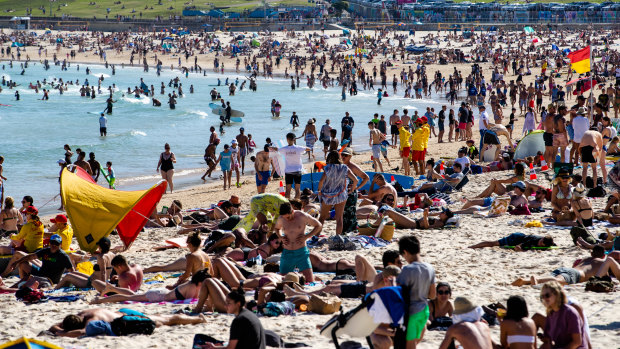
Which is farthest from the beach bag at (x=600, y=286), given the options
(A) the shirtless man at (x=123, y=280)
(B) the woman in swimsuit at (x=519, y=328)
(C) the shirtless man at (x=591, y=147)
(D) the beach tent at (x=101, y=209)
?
(D) the beach tent at (x=101, y=209)

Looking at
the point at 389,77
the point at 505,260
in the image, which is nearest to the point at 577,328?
the point at 505,260

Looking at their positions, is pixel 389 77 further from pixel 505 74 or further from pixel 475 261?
pixel 475 261

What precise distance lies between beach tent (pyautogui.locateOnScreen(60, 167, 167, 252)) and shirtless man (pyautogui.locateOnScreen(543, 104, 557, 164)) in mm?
7339

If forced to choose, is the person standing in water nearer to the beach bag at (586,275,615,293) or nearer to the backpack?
the backpack

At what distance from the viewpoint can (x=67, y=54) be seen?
71.6 m

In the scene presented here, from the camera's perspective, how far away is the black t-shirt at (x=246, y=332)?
4.95 m

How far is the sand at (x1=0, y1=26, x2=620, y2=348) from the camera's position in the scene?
6.00m

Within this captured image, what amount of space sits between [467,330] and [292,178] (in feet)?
26.4

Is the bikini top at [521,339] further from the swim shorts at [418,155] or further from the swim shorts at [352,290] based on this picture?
the swim shorts at [418,155]

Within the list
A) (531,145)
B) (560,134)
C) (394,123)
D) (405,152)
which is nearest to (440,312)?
(560,134)

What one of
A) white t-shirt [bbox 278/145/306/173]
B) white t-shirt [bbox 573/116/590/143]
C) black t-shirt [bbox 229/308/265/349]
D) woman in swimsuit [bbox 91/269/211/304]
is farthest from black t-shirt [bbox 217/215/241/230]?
white t-shirt [bbox 573/116/590/143]

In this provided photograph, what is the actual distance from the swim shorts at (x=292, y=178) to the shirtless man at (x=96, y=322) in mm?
6294

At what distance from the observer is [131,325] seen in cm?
617

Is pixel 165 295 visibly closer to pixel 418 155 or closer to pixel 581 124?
pixel 581 124
